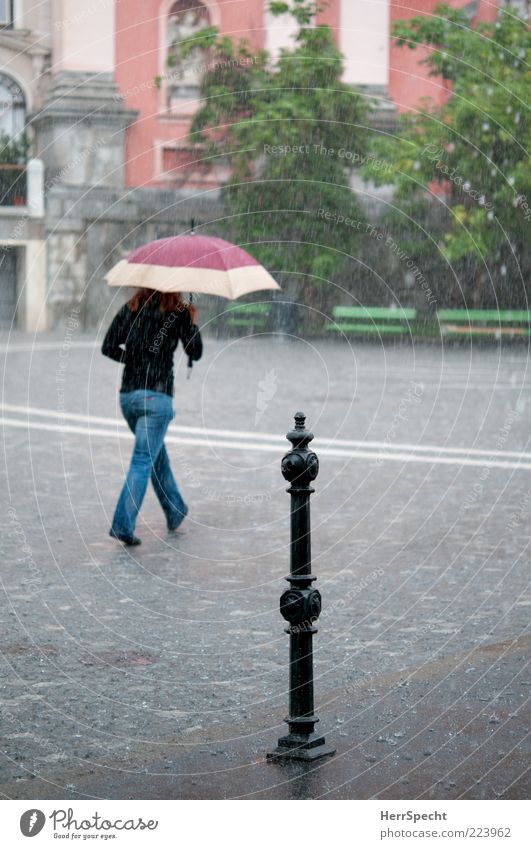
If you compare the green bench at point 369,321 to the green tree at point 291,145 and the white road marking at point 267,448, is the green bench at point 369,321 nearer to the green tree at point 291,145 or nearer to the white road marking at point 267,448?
the green tree at point 291,145

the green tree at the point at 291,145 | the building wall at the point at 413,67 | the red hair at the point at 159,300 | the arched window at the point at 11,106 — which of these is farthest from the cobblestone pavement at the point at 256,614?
the arched window at the point at 11,106

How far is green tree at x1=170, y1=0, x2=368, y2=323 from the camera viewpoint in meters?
31.5

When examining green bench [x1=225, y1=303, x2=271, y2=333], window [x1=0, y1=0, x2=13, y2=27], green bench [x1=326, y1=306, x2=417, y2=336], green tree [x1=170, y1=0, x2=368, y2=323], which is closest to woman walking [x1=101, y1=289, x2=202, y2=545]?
green bench [x1=225, y1=303, x2=271, y2=333]

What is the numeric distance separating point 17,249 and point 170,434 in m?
25.6

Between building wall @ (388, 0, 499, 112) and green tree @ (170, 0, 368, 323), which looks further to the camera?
building wall @ (388, 0, 499, 112)

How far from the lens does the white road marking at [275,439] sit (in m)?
12.4

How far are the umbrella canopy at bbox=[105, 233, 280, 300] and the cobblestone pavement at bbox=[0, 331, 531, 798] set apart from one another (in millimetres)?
1593

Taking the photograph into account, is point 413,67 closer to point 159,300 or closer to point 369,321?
point 369,321

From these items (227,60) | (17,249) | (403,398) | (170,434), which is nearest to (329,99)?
(227,60)

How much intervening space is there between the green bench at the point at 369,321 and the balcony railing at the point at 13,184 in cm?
1106

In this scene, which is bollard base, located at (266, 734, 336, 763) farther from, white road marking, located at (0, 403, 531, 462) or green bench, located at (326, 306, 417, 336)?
green bench, located at (326, 306, 417, 336)

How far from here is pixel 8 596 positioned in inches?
284

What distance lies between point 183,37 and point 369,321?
10.6 meters

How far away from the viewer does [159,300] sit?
850cm
